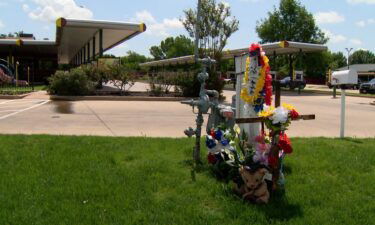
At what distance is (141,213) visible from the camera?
412cm

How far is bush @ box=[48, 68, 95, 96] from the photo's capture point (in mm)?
18891

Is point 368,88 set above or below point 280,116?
above

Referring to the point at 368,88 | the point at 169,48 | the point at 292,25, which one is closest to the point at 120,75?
the point at 368,88

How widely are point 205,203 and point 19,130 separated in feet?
19.4

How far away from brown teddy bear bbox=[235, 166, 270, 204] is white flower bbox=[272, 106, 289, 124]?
1.76 ft

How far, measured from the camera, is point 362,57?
403 ft

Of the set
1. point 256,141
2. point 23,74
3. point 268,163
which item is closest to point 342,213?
point 268,163

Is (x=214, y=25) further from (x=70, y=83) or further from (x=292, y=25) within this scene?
(x=292, y=25)

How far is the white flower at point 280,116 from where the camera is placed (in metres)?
4.38

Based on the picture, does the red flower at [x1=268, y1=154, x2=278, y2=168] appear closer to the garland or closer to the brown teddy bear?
the brown teddy bear

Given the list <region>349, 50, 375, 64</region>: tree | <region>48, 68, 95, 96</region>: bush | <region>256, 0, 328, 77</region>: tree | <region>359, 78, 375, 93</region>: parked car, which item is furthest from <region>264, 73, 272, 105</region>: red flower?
<region>349, 50, 375, 64</region>: tree

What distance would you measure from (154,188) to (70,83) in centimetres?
1499

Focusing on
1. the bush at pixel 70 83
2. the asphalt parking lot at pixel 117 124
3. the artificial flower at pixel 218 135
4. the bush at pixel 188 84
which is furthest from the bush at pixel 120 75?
the artificial flower at pixel 218 135

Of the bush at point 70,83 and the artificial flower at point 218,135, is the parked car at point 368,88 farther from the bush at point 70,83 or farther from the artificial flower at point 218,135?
the artificial flower at point 218,135
